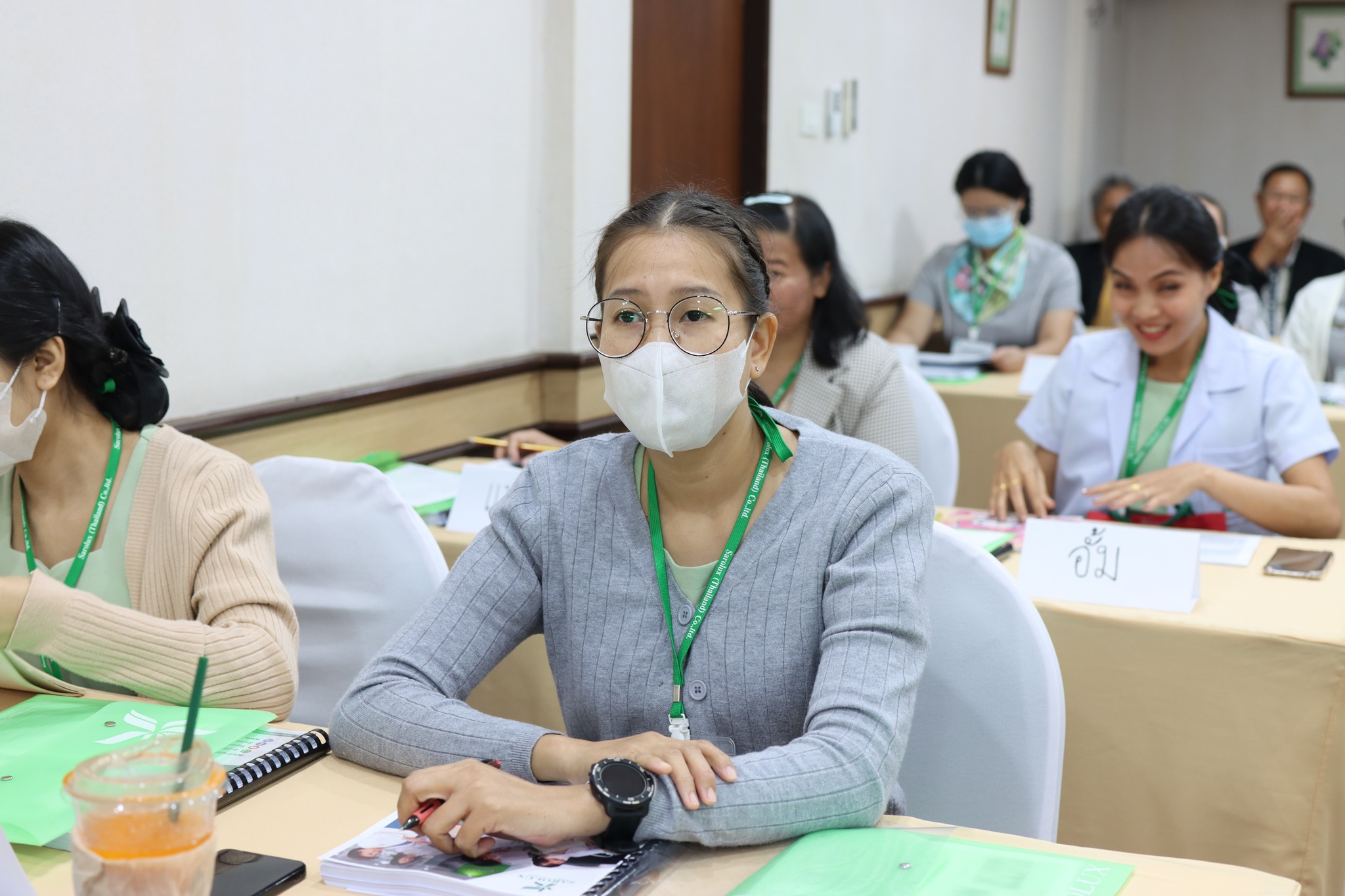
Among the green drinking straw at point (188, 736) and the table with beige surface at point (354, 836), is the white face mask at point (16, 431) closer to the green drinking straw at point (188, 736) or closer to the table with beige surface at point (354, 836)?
the table with beige surface at point (354, 836)

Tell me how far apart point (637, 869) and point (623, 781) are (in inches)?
2.9

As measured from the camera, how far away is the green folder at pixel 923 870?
3.29 ft

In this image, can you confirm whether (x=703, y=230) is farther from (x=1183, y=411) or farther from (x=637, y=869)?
(x=1183, y=411)

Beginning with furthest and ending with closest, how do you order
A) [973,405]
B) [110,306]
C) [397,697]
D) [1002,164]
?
1. [1002,164]
2. [973,405]
3. [110,306]
4. [397,697]

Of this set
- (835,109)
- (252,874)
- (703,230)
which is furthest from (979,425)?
(252,874)

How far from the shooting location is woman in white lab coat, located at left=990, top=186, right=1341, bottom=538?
7.79ft

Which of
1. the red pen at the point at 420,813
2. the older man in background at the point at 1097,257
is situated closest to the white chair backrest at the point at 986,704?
the red pen at the point at 420,813

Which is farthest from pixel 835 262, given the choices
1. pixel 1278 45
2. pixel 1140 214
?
pixel 1278 45

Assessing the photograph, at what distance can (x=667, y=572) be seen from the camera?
4.55ft

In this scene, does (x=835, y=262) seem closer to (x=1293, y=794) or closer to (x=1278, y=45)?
(x=1293, y=794)

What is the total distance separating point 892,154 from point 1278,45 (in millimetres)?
4440

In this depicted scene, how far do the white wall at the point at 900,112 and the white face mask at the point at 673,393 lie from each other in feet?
9.31

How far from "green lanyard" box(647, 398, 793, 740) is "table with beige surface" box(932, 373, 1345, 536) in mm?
2525

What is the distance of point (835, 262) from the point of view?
2.78m
